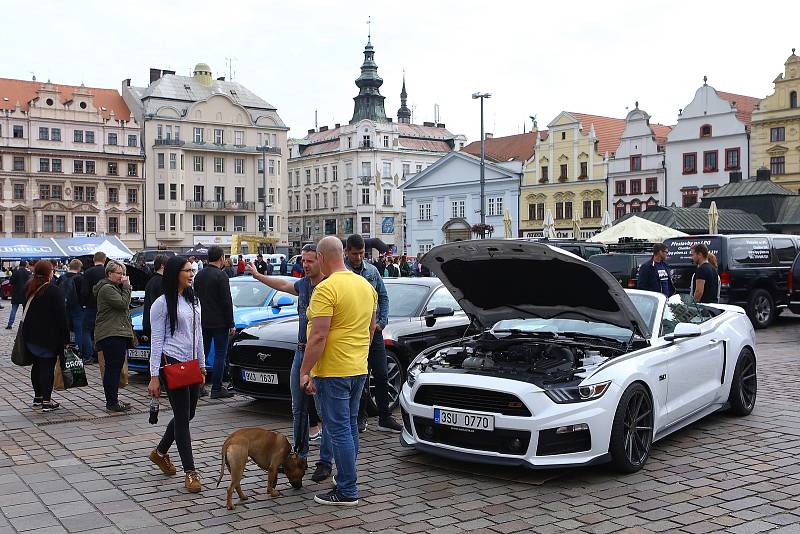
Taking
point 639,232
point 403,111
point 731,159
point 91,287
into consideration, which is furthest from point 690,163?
point 403,111

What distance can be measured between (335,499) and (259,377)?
3246 millimetres

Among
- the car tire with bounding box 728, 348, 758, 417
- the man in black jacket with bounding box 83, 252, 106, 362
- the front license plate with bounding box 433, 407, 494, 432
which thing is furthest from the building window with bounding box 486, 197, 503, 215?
the front license plate with bounding box 433, 407, 494, 432

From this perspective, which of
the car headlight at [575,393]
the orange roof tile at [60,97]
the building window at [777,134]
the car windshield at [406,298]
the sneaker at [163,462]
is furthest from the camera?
the orange roof tile at [60,97]

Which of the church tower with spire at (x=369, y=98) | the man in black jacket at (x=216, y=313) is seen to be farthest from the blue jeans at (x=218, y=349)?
the church tower with spire at (x=369, y=98)

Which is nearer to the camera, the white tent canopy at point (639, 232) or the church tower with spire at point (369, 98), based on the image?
the white tent canopy at point (639, 232)

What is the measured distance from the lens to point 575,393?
6.41 meters

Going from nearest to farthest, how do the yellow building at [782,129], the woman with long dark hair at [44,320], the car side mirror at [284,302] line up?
the woman with long dark hair at [44,320] < the car side mirror at [284,302] < the yellow building at [782,129]

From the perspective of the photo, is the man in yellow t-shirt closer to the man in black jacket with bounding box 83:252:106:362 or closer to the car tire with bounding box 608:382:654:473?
the car tire with bounding box 608:382:654:473

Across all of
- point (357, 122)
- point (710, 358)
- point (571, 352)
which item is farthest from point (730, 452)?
point (357, 122)

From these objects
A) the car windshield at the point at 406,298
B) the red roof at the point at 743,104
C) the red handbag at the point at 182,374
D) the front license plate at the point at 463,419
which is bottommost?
the front license plate at the point at 463,419

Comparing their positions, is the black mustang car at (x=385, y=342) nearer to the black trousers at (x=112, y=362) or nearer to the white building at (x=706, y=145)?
the black trousers at (x=112, y=362)

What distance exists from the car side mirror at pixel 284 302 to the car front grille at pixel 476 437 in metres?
5.21

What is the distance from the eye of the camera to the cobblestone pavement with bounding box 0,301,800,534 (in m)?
5.65

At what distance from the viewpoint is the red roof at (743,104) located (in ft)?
180
